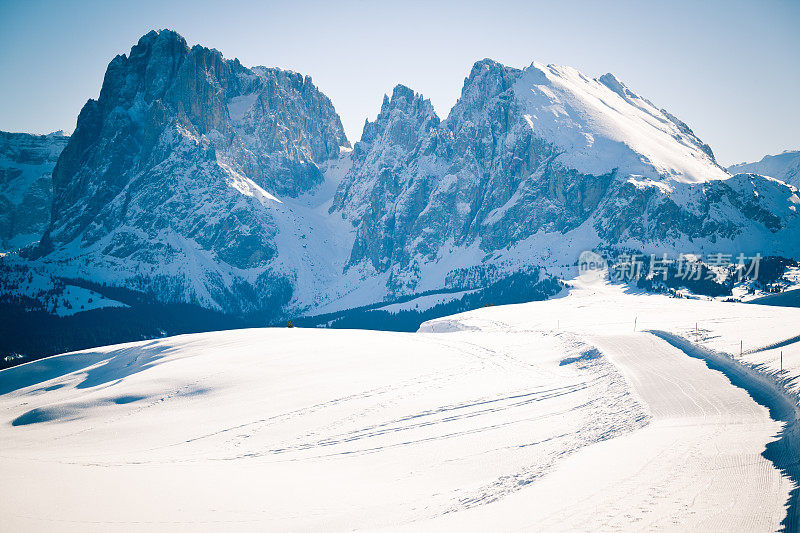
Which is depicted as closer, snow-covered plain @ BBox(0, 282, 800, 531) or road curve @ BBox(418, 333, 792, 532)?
road curve @ BBox(418, 333, 792, 532)

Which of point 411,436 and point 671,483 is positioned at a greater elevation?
point 671,483

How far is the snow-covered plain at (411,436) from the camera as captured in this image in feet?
68.9

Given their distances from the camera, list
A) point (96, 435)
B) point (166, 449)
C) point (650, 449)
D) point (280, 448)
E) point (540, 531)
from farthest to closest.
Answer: point (96, 435) → point (166, 449) → point (280, 448) → point (650, 449) → point (540, 531)

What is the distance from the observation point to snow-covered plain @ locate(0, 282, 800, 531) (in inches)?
827

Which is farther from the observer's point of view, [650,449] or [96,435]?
[96,435]

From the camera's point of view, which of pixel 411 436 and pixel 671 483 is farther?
pixel 411 436

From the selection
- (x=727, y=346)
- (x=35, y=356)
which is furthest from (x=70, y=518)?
(x=35, y=356)

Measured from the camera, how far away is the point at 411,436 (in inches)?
1222

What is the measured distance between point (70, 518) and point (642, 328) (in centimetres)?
4984

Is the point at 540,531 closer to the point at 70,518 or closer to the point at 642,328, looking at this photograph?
the point at 70,518

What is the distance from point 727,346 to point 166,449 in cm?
3725

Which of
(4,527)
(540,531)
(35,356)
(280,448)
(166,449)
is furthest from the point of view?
(35,356)

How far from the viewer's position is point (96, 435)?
3912cm

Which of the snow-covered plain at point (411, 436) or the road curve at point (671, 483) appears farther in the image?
the snow-covered plain at point (411, 436)
